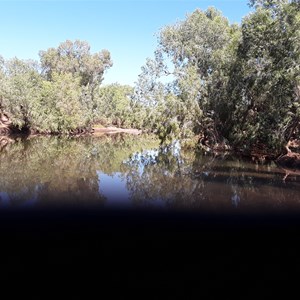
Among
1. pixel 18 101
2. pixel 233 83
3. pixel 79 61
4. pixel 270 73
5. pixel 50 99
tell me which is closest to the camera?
pixel 270 73

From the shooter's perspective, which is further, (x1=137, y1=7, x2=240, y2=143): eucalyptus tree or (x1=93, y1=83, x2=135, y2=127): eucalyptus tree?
(x1=93, y1=83, x2=135, y2=127): eucalyptus tree

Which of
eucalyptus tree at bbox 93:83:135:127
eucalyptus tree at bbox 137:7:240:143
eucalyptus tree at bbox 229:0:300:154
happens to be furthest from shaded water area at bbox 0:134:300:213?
eucalyptus tree at bbox 93:83:135:127

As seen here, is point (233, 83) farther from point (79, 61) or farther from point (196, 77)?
point (79, 61)

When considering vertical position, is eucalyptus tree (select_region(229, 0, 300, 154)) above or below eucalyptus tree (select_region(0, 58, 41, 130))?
above

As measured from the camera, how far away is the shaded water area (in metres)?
11.8

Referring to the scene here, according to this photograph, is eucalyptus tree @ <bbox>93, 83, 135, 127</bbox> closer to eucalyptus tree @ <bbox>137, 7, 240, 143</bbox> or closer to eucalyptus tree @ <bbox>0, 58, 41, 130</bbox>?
eucalyptus tree @ <bbox>0, 58, 41, 130</bbox>

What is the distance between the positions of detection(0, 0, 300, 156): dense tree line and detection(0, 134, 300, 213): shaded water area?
523 centimetres

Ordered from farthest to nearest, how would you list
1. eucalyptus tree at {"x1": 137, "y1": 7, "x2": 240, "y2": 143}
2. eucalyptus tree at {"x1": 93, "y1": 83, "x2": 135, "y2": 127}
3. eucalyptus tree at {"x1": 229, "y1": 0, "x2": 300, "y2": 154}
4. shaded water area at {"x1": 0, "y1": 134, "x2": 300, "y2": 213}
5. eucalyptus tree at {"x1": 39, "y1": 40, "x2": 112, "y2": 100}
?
eucalyptus tree at {"x1": 39, "y1": 40, "x2": 112, "y2": 100} < eucalyptus tree at {"x1": 93, "y1": 83, "x2": 135, "y2": 127} < eucalyptus tree at {"x1": 137, "y1": 7, "x2": 240, "y2": 143} < eucalyptus tree at {"x1": 229, "y1": 0, "x2": 300, "y2": 154} < shaded water area at {"x1": 0, "y1": 134, "x2": 300, "y2": 213}

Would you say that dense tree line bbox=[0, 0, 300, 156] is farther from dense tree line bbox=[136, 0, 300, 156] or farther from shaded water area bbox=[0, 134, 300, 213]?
shaded water area bbox=[0, 134, 300, 213]

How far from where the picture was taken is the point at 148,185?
15727 millimetres

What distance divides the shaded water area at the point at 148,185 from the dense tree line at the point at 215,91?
5233 millimetres

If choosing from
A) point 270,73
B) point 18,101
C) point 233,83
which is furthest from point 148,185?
point 18,101

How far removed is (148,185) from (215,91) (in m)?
19.1

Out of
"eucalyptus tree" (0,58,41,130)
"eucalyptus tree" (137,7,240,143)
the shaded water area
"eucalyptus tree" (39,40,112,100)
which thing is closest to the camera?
the shaded water area
